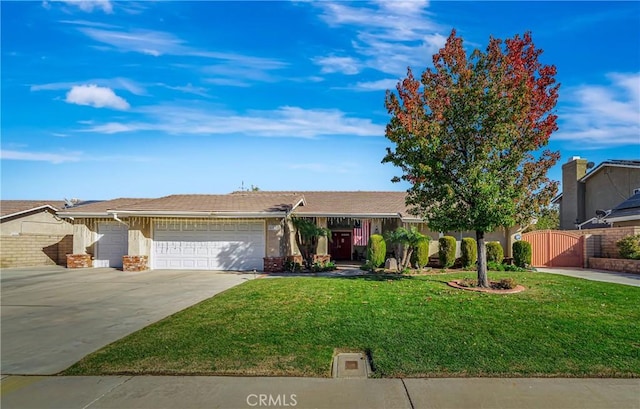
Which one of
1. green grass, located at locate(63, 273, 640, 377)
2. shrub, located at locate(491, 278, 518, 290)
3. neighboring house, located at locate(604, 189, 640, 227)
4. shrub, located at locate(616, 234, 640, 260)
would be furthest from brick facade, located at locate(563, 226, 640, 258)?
shrub, located at locate(491, 278, 518, 290)

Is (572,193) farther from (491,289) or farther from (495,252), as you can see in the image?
(491,289)

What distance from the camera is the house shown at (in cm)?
1702

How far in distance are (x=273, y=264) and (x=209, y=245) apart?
322 centimetres

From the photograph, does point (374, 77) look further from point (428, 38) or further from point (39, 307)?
point (39, 307)

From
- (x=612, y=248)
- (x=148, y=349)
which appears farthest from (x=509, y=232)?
(x=148, y=349)

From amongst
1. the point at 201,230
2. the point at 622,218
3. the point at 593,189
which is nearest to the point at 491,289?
the point at 201,230

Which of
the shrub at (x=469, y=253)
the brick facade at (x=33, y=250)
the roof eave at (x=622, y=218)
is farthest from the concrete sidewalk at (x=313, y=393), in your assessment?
the brick facade at (x=33, y=250)

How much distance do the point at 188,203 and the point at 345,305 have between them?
12.0 metres

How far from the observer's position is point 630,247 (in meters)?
15.4

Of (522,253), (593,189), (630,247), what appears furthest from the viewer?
(593,189)

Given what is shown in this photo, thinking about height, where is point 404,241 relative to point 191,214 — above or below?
below

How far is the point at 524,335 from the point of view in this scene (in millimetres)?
6207

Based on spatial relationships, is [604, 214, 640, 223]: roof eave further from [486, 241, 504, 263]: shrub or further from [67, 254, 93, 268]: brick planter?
[67, 254, 93, 268]: brick planter

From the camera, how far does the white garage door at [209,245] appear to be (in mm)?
17281
